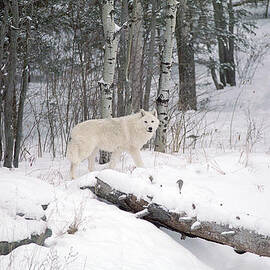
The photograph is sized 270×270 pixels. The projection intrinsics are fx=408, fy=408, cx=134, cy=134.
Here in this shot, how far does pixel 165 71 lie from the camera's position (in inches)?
316

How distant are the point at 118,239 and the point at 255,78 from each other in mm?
15570

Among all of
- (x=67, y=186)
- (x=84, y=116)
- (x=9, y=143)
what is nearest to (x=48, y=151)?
(x=84, y=116)

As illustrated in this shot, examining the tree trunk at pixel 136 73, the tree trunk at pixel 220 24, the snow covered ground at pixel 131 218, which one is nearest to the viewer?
the snow covered ground at pixel 131 218

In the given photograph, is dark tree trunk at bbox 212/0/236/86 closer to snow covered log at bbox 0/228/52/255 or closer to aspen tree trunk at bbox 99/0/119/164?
aspen tree trunk at bbox 99/0/119/164

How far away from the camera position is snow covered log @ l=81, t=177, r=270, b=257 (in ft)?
13.8

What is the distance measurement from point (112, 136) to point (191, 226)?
9.45ft

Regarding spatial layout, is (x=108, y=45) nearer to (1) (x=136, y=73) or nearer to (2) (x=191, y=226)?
(1) (x=136, y=73)

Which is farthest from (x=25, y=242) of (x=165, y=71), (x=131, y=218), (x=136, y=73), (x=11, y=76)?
(x=136, y=73)

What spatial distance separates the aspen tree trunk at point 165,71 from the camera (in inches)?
312

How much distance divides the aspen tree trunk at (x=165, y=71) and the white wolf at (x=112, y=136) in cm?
105

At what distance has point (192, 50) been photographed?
14.5 m

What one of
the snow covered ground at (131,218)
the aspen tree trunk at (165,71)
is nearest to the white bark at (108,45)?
the aspen tree trunk at (165,71)

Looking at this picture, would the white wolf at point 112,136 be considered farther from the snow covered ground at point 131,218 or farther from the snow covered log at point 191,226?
the snow covered log at point 191,226

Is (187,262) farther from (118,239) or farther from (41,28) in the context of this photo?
(41,28)
